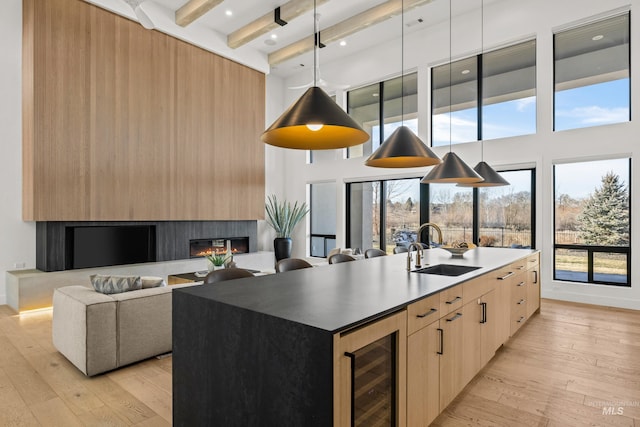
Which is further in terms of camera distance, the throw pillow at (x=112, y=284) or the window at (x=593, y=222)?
the window at (x=593, y=222)

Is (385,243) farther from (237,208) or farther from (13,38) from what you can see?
(13,38)

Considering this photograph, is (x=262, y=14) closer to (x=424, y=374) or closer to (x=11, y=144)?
(x=11, y=144)

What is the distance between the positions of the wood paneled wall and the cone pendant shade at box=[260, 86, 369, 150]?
4.35 m

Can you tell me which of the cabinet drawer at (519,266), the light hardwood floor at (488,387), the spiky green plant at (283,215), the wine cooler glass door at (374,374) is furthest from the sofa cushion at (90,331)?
the spiky green plant at (283,215)

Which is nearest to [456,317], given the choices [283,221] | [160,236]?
[160,236]

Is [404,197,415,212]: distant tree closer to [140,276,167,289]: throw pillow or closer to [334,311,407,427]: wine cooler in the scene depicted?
[140,276,167,289]: throw pillow

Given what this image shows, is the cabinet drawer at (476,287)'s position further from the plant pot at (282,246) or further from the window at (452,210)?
the plant pot at (282,246)

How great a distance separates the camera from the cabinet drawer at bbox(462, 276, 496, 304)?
243 centimetres

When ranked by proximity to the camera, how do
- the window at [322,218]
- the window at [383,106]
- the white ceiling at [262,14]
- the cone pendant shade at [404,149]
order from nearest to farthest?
the cone pendant shade at [404,149] < the white ceiling at [262,14] < the window at [383,106] < the window at [322,218]

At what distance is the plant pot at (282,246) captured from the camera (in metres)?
8.55

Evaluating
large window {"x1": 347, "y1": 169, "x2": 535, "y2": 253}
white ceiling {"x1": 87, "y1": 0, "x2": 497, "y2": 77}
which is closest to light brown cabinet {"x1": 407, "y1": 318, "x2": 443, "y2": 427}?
large window {"x1": 347, "y1": 169, "x2": 535, "y2": 253}

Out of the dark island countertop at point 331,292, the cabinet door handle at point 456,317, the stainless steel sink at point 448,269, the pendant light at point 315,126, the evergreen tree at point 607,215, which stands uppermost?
the pendant light at point 315,126

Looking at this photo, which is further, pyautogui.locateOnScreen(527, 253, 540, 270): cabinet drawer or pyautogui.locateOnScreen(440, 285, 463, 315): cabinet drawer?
pyautogui.locateOnScreen(527, 253, 540, 270): cabinet drawer

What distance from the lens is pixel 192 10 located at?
20.0 ft
